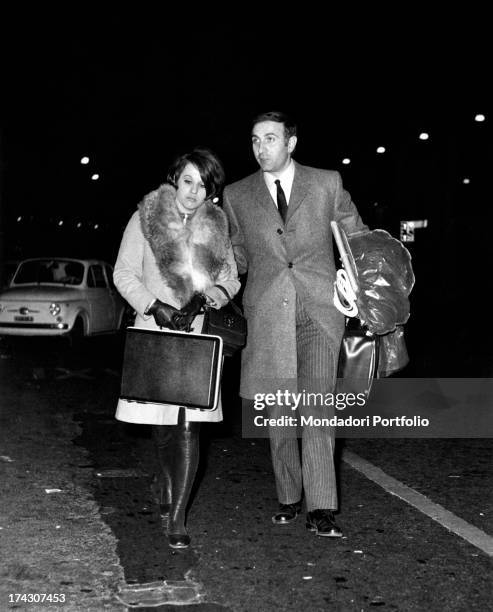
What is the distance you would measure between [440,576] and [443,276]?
30.6 m

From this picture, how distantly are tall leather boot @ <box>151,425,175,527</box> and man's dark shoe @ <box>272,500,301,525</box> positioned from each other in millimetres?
611

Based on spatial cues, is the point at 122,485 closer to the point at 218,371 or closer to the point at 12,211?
the point at 218,371

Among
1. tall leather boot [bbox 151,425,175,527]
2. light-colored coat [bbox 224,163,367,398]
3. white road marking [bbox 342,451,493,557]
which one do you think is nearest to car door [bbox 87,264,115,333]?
white road marking [bbox 342,451,493,557]

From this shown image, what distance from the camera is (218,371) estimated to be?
4.36 meters

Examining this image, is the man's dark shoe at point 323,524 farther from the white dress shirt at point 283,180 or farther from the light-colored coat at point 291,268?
the white dress shirt at point 283,180

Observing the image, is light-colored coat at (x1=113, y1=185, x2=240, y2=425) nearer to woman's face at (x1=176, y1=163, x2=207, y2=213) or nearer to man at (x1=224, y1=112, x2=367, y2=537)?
woman's face at (x1=176, y1=163, x2=207, y2=213)

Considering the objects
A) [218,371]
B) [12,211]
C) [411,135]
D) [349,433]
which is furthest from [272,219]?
[12,211]

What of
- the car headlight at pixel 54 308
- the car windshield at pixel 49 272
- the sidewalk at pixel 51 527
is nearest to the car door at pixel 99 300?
the car windshield at pixel 49 272

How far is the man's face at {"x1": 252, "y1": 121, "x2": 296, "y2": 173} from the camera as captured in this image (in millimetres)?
4707

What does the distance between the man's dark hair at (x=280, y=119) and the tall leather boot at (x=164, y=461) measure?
1.67 m

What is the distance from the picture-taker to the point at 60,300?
1516cm

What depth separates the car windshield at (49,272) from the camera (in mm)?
16281

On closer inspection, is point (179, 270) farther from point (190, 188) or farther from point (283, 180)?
point (283, 180)

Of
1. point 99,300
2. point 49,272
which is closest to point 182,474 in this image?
point 99,300
